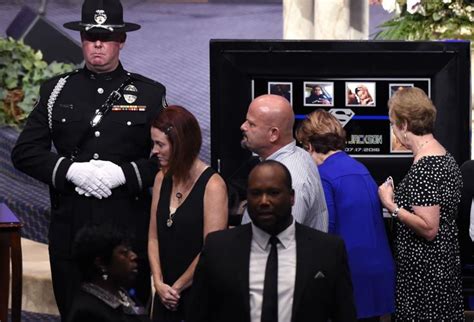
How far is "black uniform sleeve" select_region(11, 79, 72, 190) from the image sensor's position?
665cm

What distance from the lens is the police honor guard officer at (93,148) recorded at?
666 cm

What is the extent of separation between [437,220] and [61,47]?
506cm

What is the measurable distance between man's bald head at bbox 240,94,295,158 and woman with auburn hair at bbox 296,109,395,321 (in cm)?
37

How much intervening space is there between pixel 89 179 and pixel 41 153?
263 mm

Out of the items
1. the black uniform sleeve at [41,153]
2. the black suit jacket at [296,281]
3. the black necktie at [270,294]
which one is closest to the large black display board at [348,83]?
the black uniform sleeve at [41,153]

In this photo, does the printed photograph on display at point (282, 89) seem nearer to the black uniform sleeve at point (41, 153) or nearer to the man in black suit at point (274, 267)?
the black uniform sleeve at point (41, 153)

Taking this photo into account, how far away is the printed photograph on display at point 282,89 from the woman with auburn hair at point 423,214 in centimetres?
71

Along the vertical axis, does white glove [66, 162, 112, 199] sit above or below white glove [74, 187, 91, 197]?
above

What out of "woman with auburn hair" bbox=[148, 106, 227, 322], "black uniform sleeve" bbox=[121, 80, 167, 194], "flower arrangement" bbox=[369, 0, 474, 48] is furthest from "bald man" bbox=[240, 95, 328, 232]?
"flower arrangement" bbox=[369, 0, 474, 48]

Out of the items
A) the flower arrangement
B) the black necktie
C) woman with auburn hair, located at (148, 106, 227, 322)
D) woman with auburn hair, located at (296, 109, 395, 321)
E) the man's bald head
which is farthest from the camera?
the flower arrangement

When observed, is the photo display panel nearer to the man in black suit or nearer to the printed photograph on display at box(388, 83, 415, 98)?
the printed photograph on display at box(388, 83, 415, 98)

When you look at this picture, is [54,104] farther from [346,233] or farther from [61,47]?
[61,47]

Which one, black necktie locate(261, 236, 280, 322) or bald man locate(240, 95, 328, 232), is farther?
bald man locate(240, 95, 328, 232)

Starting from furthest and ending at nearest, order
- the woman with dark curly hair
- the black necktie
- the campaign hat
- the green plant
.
A: the green plant
the campaign hat
the black necktie
the woman with dark curly hair
